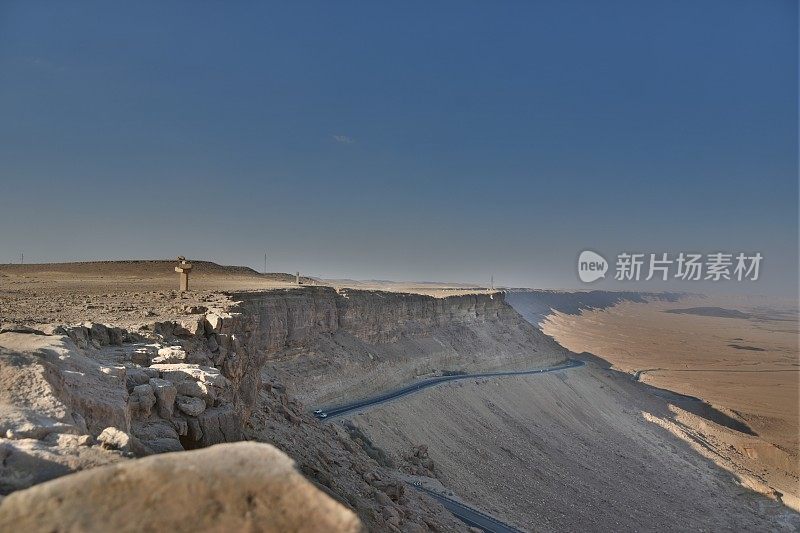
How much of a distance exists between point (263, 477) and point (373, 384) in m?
26.5

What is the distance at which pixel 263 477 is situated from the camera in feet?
11.9

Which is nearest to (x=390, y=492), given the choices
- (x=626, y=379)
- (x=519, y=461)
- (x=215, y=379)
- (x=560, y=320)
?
(x=215, y=379)

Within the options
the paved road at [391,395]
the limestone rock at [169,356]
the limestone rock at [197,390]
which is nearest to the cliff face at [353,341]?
the paved road at [391,395]

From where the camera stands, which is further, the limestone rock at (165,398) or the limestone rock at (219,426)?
the limestone rock at (219,426)

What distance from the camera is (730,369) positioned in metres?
66.9

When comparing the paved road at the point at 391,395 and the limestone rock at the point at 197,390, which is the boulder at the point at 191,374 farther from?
the paved road at the point at 391,395

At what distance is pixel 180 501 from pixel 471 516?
16168mm

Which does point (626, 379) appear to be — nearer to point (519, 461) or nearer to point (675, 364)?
point (675, 364)

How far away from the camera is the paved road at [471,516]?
1668 centimetres

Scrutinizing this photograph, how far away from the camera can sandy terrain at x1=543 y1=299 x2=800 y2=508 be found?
34.1 m

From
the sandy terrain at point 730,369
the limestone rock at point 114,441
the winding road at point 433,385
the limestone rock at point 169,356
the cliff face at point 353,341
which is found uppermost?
the limestone rock at point 169,356

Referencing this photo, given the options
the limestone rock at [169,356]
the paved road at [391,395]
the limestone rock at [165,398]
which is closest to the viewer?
the limestone rock at [165,398]

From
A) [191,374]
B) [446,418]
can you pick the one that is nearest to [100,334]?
[191,374]

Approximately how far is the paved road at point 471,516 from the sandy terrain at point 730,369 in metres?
20.1
